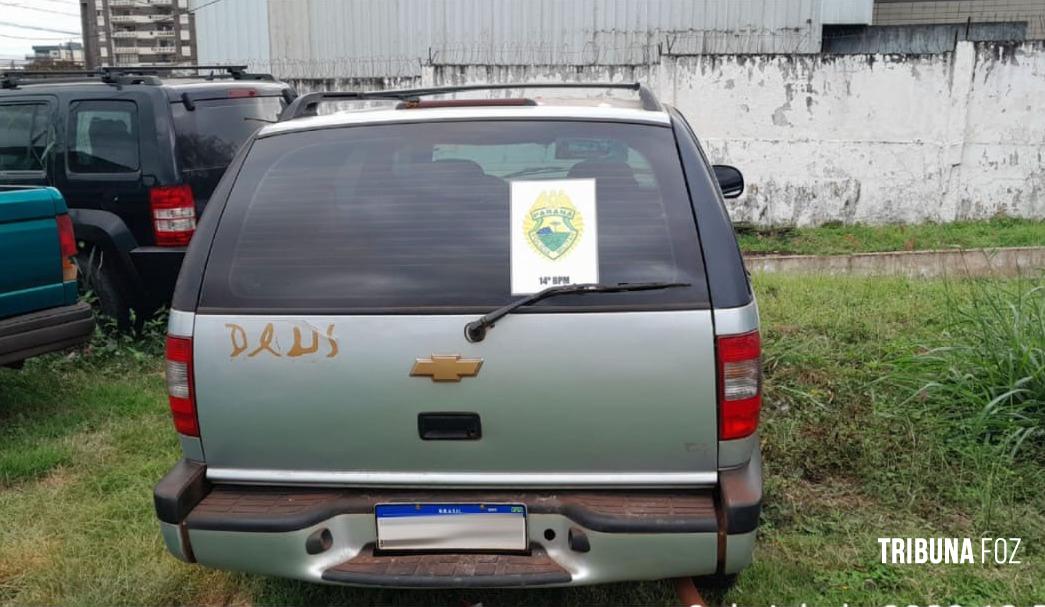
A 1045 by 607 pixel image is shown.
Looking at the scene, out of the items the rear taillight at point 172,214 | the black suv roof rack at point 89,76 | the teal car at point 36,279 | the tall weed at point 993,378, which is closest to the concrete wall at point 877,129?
the black suv roof rack at point 89,76

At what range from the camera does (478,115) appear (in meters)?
2.63

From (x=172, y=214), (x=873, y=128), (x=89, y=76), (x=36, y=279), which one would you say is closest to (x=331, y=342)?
(x=36, y=279)

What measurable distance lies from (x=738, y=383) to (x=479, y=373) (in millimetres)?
684

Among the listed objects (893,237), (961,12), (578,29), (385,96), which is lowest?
(893,237)

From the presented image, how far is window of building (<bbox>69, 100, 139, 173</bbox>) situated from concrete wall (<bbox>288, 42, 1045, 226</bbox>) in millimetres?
6832

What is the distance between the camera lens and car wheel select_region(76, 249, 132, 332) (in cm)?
572

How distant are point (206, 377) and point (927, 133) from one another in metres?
10.2

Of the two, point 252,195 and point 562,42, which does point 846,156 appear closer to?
point 562,42

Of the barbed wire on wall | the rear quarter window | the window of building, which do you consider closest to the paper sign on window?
the window of building

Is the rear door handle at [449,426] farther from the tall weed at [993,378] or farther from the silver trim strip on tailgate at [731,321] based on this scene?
the tall weed at [993,378]

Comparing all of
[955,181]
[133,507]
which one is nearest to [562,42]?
[955,181]

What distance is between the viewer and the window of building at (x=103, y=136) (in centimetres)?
562

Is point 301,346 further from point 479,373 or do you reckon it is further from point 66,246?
point 66,246

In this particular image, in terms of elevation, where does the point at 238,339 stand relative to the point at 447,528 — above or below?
above
